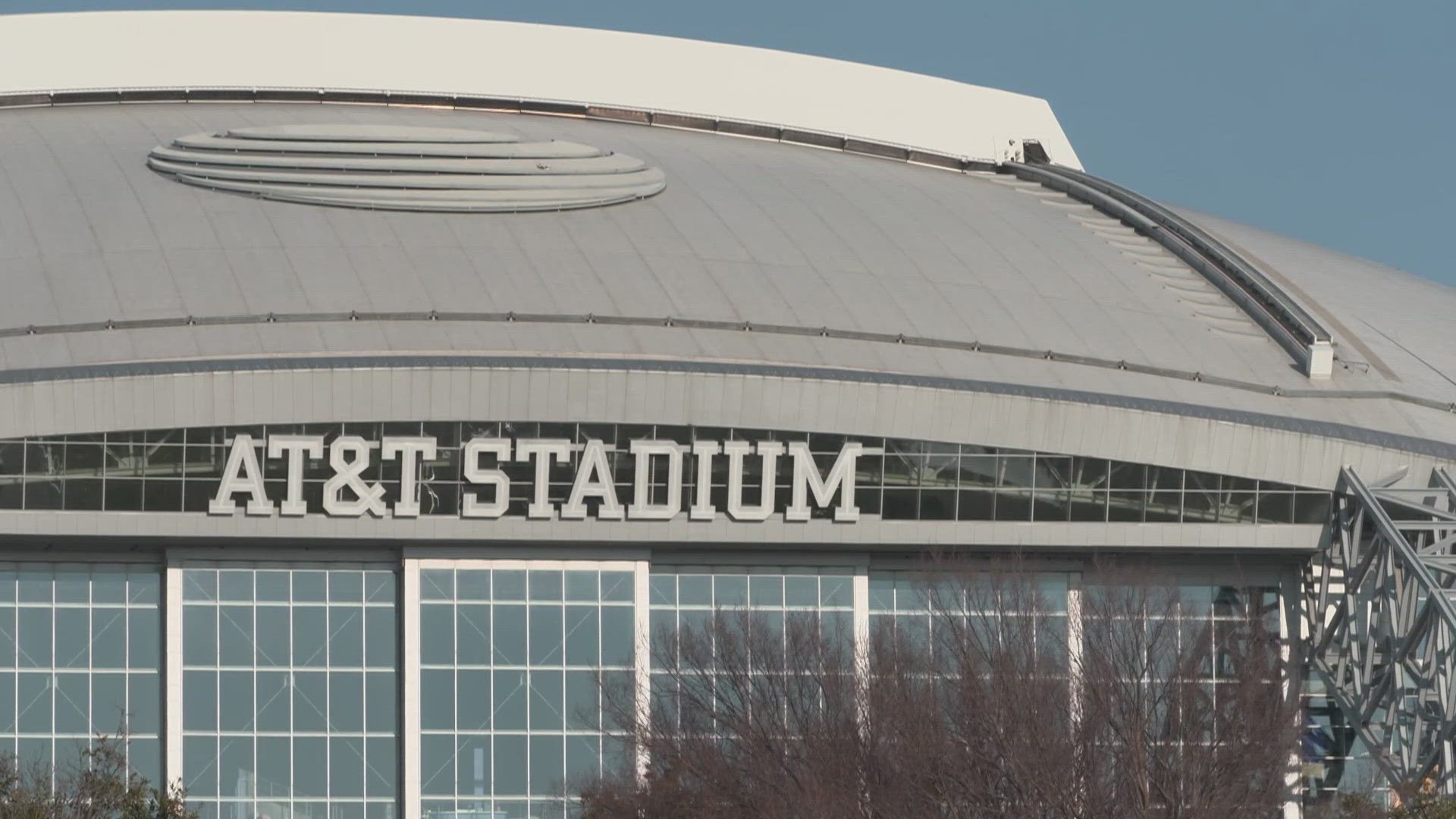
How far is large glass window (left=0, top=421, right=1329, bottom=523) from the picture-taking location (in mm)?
55719

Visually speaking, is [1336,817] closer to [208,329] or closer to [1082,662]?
[1082,662]

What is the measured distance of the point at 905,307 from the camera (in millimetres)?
64062

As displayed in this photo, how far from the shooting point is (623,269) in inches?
2514

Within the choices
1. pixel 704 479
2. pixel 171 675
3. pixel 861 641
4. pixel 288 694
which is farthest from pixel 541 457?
pixel 171 675

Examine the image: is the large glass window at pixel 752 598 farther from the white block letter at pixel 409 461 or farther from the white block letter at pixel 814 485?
the white block letter at pixel 409 461

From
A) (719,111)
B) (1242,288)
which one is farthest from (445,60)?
(1242,288)

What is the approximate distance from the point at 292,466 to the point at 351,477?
122 centimetres

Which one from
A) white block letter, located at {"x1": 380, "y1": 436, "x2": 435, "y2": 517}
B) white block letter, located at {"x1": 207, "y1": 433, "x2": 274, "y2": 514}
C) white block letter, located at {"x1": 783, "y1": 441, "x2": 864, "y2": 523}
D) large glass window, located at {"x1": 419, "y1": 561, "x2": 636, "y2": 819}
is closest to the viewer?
white block letter, located at {"x1": 207, "y1": 433, "x2": 274, "y2": 514}

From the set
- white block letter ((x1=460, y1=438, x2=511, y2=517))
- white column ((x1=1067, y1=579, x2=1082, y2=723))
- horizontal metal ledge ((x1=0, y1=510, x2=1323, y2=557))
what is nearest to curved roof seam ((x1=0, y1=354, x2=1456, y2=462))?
white block letter ((x1=460, y1=438, x2=511, y2=517))

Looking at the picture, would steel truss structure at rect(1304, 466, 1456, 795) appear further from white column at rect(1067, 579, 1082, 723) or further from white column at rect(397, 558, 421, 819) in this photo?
white column at rect(397, 558, 421, 819)

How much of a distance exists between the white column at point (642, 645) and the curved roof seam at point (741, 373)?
15.3ft

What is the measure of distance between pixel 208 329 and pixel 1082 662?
66.0 ft

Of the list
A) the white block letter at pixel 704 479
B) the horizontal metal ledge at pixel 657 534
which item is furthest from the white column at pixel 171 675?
the white block letter at pixel 704 479

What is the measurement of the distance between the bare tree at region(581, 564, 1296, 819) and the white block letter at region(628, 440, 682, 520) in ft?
8.11
